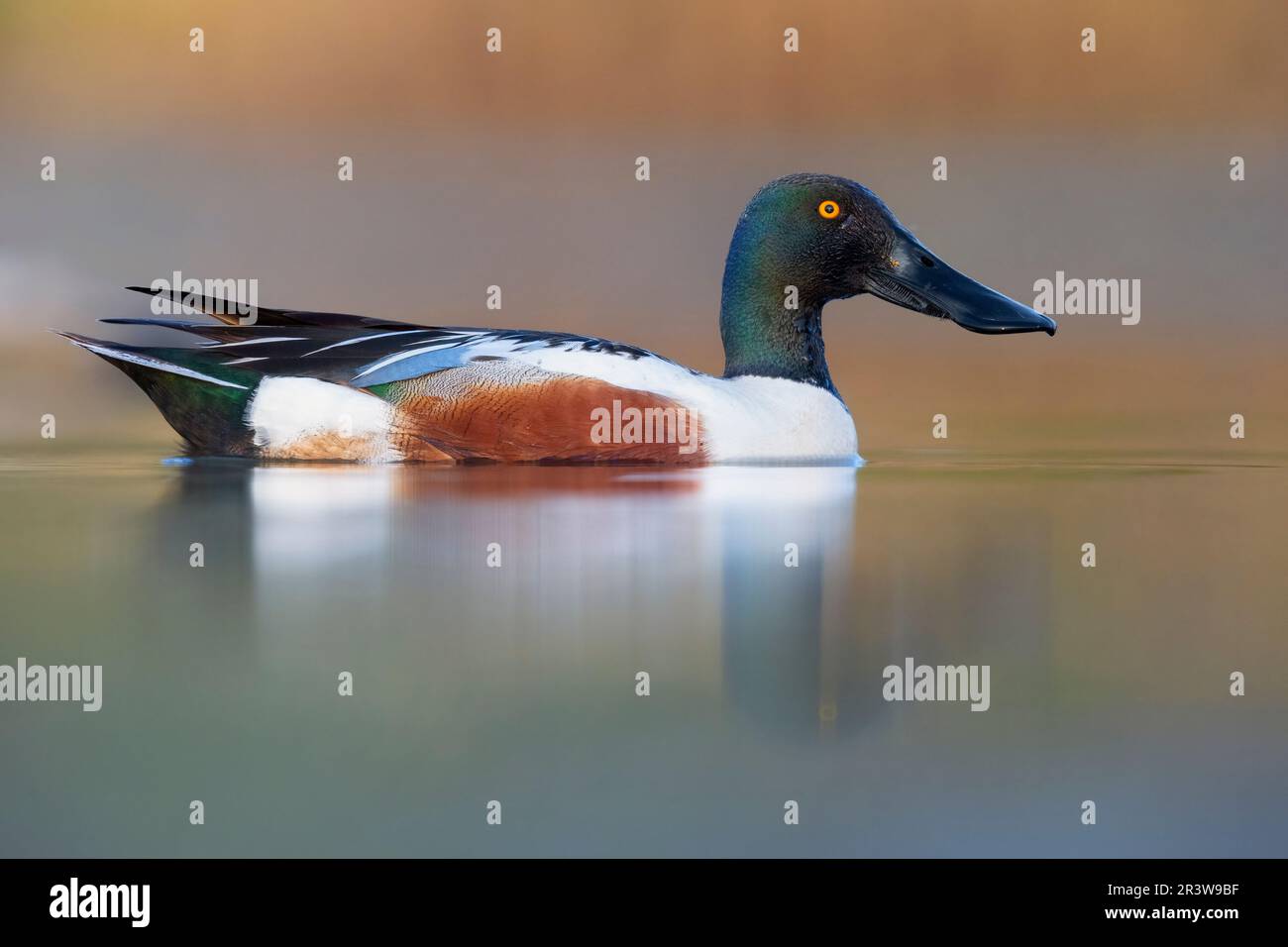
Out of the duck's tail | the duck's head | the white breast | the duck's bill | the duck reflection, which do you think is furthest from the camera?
the duck's head

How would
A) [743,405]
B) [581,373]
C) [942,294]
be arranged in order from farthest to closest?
[942,294] → [743,405] → [581,373]

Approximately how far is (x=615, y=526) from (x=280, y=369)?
2.37 m

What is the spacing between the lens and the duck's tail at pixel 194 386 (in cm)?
627

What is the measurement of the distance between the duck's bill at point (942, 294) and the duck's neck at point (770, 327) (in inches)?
14.7

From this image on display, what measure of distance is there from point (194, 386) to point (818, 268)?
2986 mm

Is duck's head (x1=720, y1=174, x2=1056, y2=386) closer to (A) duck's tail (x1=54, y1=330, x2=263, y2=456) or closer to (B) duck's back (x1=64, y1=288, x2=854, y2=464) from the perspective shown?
(B) duck's back (x1=64, y1=288, x2=854, y2=464)

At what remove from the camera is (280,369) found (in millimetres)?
6211

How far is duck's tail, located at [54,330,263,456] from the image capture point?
247 inches

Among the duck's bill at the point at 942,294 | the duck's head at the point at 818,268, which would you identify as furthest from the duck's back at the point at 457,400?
the duck's bill at the point at 942,294

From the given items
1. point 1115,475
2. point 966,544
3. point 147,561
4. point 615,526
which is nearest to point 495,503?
point 615,526

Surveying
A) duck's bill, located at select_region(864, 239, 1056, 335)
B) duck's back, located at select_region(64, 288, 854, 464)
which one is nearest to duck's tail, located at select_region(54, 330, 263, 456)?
duck's back, located at select_region(64, 288, 854, 464)

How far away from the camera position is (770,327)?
6.68 metres

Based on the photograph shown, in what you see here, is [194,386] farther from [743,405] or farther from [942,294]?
[942,294]

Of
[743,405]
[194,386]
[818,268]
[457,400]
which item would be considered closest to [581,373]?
[457,400]
